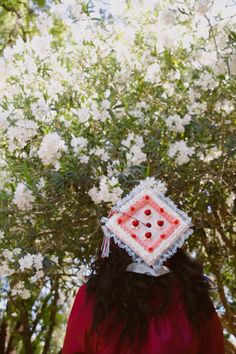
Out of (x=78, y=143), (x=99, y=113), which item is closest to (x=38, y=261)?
(x=78, y=143)

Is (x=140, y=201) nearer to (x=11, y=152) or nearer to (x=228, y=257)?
(x=11, y=152)

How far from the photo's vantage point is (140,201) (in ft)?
7.93

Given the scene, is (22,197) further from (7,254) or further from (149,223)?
(149,223)

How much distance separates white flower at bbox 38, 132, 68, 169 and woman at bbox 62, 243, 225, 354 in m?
1.34

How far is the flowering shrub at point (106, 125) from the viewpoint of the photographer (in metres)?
3.69

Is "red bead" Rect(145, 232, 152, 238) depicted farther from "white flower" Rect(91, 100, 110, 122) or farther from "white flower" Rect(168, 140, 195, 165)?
"white flower" Rect(91, 100, 110, 122)

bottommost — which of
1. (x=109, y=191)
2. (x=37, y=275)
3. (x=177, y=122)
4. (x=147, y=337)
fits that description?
(x=147, y=337)

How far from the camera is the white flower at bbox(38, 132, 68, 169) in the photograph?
362 centimetres

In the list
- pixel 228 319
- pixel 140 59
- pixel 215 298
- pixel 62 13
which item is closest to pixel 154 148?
pixel 140 59

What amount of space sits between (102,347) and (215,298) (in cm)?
409

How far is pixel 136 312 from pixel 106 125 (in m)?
1.74

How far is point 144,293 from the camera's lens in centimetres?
228

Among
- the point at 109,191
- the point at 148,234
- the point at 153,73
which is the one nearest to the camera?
the point at 148,234

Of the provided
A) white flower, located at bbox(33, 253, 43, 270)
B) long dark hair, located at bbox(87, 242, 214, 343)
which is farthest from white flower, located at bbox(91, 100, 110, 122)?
long dark hair, located at bbox(87, 242, 214, 343)
